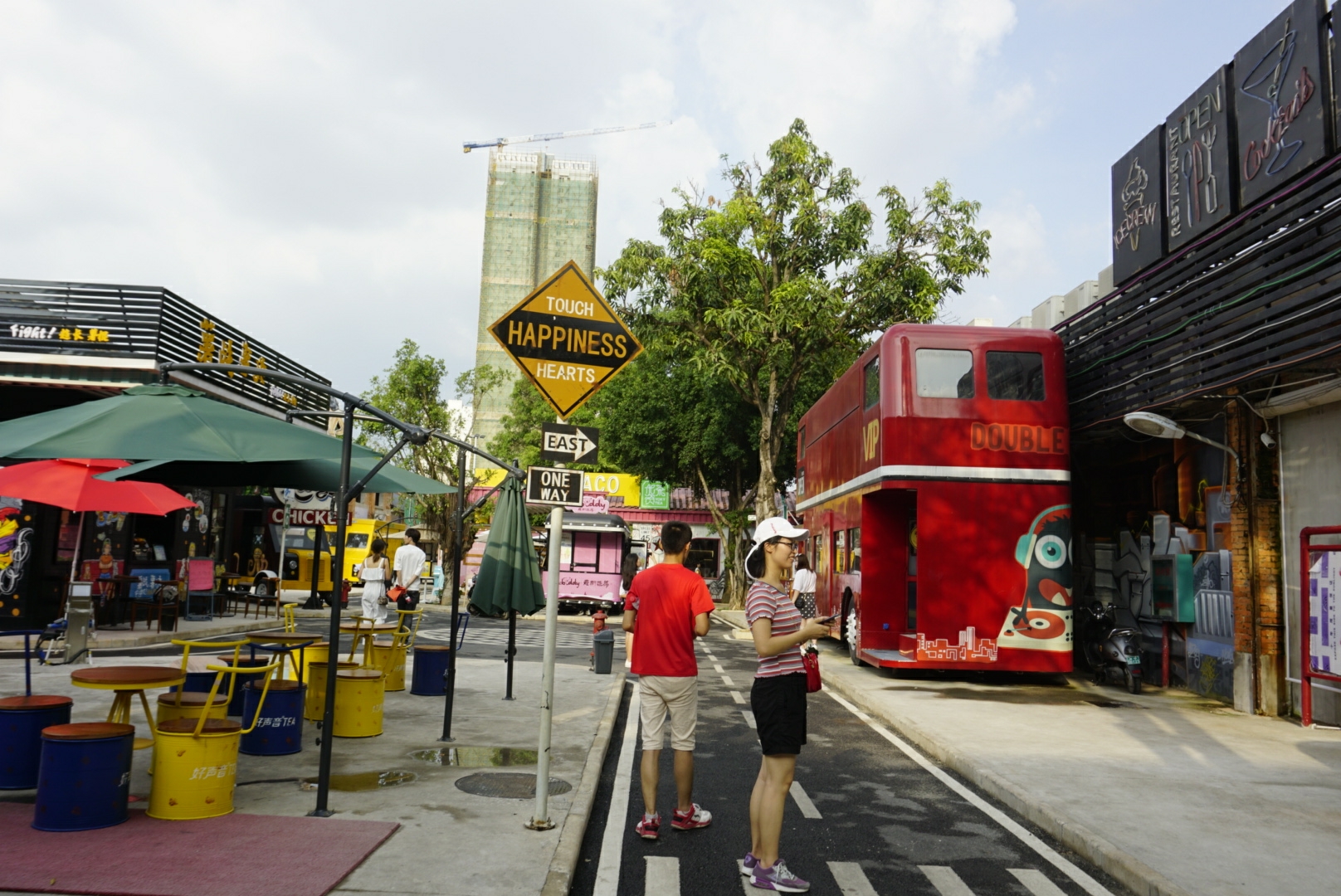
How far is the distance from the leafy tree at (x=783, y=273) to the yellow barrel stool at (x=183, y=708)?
18.8 meters

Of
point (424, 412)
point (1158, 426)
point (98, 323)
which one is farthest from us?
point (424, 412)

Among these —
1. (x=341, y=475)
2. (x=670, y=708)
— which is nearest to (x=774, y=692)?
(x=670, y=708)

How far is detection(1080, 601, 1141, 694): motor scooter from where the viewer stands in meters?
13.1

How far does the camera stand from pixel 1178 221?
42.9 ft

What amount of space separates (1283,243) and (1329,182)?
2.48 ft

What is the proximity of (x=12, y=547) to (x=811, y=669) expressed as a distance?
55.5 ft

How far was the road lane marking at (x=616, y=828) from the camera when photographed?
5.14 meters

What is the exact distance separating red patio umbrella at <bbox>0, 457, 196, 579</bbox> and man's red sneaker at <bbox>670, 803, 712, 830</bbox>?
5266 mm

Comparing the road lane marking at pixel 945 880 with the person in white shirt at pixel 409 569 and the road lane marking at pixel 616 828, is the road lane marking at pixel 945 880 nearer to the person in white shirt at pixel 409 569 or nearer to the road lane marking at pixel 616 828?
the road lane marking at pixel 616 828

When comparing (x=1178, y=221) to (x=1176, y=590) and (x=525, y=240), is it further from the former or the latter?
(x=525, y=240)

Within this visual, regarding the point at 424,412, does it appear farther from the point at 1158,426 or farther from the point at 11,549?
the point at 1158,426

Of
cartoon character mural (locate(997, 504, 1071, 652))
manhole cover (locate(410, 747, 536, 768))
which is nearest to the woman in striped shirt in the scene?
manhole cover (locate(410, 747, 536, 768))

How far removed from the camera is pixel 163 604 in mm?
18953

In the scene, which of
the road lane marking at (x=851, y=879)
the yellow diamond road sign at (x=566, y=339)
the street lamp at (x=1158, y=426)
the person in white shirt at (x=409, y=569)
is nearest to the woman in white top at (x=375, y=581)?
the person in white shirt at (x=409, y=569)
